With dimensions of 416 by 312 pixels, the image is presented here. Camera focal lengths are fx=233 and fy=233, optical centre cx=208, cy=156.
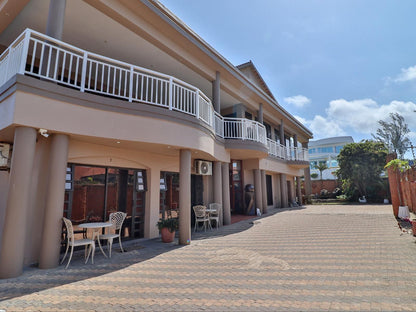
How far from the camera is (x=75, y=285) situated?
4.00m

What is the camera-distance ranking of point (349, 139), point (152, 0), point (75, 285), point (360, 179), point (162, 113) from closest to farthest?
point (75, 285), point (162, 113), point (152, 0), point (360, 179), point (349, 139)

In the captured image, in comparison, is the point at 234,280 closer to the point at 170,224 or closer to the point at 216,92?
the point at 170,224

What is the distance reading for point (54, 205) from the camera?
493 cm

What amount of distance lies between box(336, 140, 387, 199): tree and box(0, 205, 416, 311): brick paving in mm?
16761

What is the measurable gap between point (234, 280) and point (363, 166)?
22.1m

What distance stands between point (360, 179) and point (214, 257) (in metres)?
21.1

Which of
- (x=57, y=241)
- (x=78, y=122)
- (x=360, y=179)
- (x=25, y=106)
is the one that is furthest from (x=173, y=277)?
(x=360, y=179)

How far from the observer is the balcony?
4.86 meters

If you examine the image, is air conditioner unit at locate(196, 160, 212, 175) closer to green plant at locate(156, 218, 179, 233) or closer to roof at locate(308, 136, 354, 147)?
green plant at locate(156, 218, 179, 233)

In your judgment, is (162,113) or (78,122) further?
(162,113)

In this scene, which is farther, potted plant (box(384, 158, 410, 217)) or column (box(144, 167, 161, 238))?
potted plant (box(384, 158, 410, 217))

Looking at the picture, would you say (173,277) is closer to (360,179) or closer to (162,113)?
(162,113)

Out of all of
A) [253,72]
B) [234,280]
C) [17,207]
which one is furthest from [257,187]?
[17,207]

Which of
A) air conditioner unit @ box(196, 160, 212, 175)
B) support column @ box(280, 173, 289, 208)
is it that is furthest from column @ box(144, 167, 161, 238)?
support column @ box(280, 173, 289, 208)
